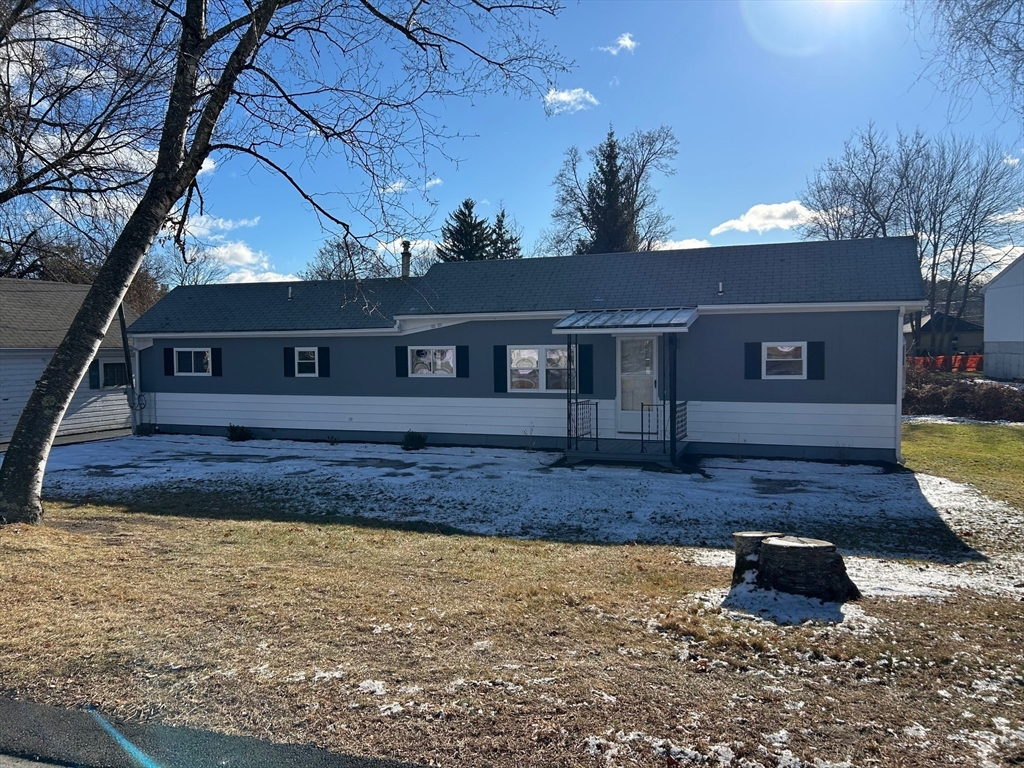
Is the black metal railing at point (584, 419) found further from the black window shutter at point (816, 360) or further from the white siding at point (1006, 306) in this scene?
the white siding at point (1006, 306)

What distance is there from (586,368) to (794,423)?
4.21 m

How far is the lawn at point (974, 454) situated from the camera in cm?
1150

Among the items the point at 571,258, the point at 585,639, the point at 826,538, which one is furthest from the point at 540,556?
the point at 571,258

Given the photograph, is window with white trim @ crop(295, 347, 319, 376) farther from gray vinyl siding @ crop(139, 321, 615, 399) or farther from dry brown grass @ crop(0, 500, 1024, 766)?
dry brown grass @ crop(0, 500, 1024, 766)

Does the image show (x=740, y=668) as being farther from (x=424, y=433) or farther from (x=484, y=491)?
(x=424, y=433)

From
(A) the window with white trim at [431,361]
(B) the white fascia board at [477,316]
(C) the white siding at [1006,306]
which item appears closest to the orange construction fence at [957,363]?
(C) the white siding at [1006,306]

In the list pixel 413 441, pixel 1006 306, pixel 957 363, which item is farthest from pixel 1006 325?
pixel 413 441

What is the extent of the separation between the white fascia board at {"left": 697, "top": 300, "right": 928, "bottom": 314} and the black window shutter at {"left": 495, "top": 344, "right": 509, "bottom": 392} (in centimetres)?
421

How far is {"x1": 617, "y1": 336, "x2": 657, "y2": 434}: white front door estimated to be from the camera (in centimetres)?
1445

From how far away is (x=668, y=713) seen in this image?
348cm

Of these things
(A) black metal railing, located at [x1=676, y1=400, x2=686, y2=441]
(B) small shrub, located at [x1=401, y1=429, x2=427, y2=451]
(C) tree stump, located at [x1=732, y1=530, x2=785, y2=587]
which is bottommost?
(B) small shrub, located at [x1=401, y1=429, x2=427, y2=451]

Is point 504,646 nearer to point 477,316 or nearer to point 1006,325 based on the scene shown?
point 477,316

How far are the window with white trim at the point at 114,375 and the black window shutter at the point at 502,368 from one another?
38.3 feet

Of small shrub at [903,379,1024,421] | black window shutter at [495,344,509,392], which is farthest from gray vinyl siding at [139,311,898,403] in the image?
small shrub at [903,379,1024,421]
